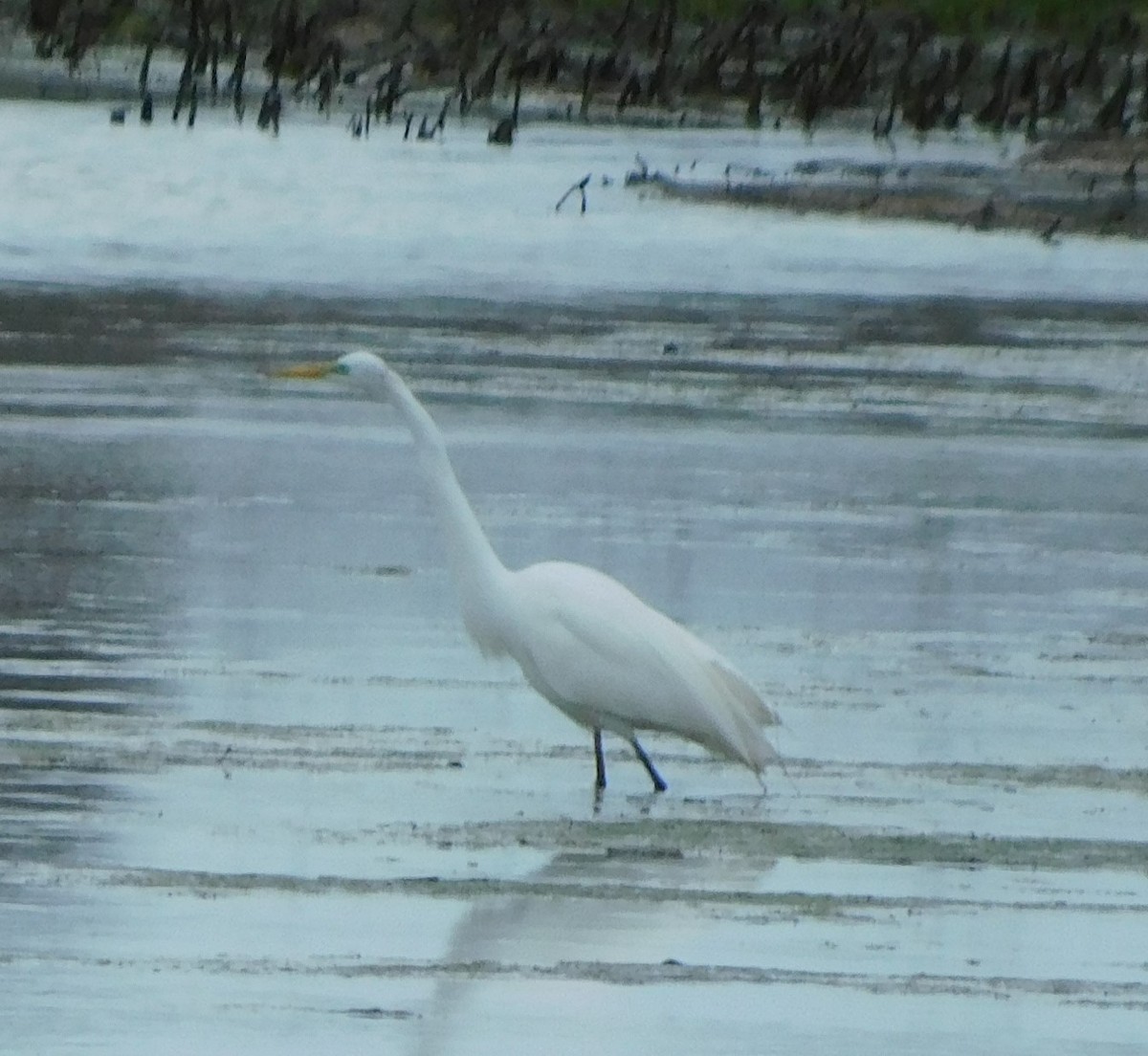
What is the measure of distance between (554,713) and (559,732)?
24cm

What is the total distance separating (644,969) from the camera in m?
7.23

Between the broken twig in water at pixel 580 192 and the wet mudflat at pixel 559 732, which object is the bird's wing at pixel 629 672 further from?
the broken twig in water at pixel 580 192

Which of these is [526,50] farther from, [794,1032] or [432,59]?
[794,1032]

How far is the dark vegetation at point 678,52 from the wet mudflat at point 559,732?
2159cm

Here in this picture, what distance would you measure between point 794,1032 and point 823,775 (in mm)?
2820

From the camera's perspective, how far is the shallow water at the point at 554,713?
709cm

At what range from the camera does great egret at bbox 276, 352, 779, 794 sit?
9367 mm

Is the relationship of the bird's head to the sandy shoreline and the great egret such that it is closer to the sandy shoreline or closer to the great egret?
the great egret

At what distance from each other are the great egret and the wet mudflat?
0.19m

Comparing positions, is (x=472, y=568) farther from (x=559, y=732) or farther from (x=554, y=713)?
(x=554, y=713)

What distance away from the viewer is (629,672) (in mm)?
9453

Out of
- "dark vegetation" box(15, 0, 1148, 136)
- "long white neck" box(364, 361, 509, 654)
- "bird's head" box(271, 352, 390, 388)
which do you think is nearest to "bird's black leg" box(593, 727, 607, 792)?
"long white neck" box(364, 361, 509, 654)

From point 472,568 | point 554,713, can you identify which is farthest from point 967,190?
point 472,568

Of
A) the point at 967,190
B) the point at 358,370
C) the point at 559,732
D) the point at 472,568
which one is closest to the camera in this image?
the point at 472,568
